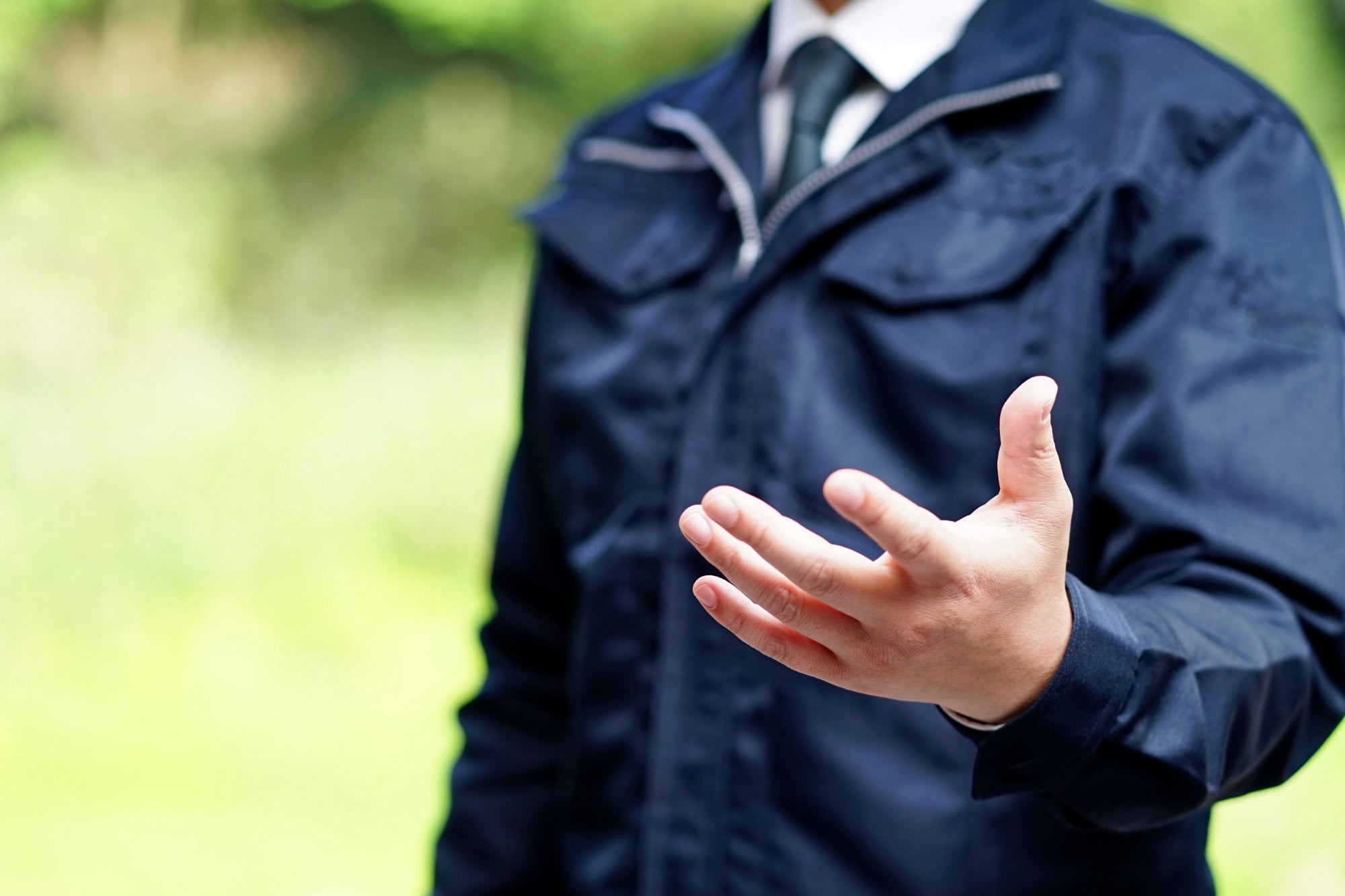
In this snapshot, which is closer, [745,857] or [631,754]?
[745,857]

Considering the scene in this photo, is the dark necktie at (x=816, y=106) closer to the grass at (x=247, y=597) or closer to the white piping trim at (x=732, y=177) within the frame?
the white piping trim at (x=732, y=177)

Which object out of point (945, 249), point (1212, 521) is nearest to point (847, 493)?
point (1212, 521)

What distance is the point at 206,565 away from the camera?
332 cm

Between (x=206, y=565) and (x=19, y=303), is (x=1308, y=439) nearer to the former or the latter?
(x=206, y=565)

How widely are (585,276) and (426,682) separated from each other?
2316 millimetres

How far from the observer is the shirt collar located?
103 cm

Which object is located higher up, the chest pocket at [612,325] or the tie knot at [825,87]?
the tie knot at [825,87]

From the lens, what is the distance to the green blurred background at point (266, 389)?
299 centimetres

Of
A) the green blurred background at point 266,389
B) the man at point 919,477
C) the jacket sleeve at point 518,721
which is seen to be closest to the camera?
the man at point 919,477

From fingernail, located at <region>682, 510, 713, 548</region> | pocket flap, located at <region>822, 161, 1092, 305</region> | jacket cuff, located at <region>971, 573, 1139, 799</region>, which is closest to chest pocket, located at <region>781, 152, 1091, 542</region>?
pocket flap, located at <region>822, 161, 1092, 305</region>

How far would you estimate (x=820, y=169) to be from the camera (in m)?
1.02

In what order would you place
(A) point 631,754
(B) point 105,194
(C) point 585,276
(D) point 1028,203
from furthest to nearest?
(B) point 105,194
(C) point 585,276
(A) point 631,754
(D) point 1028,203

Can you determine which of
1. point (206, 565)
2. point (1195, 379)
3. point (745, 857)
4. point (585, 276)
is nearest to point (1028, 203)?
point (1195, 379)

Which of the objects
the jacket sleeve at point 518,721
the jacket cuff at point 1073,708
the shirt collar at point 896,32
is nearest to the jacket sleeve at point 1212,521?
the jacket cuff at point 1073,708
